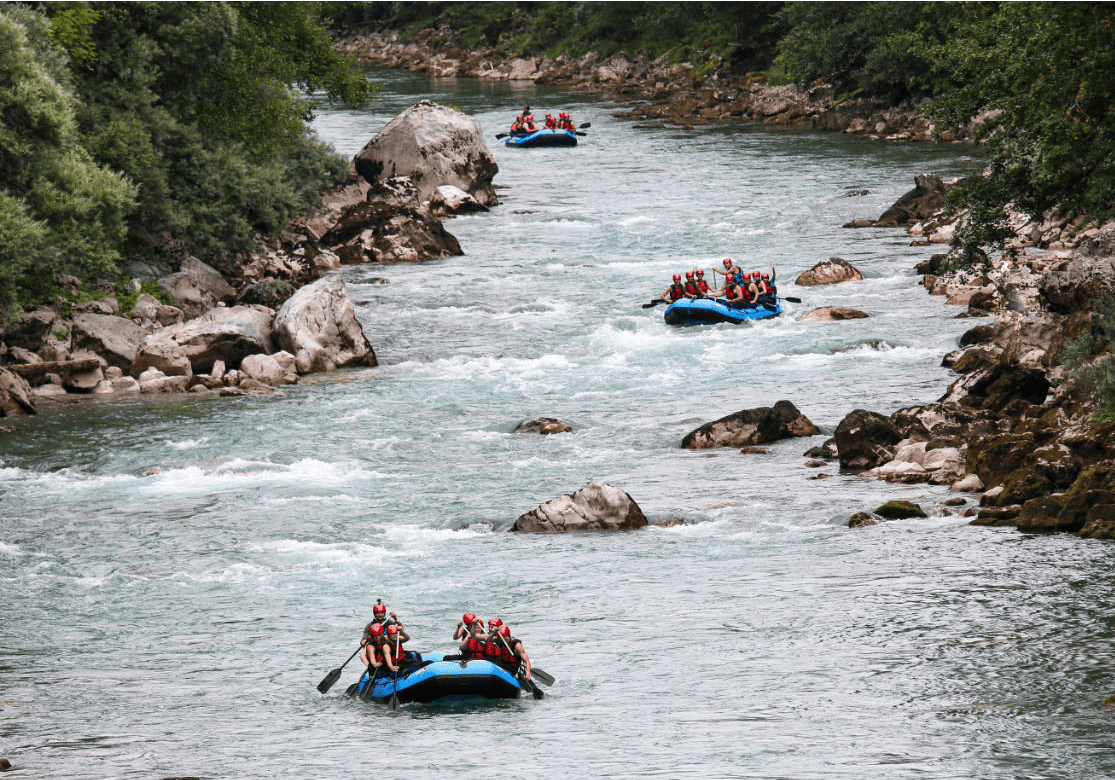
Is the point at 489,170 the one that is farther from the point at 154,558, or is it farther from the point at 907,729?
the point at 907,729

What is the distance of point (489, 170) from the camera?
55.0 meters

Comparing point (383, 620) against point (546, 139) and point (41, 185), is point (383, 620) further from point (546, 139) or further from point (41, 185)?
point (546, 139)

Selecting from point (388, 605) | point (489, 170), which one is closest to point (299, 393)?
point (388, 605)

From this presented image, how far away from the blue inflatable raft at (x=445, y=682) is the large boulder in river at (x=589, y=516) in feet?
18.1

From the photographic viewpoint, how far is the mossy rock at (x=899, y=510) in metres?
22.7

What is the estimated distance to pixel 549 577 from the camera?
21.4 m

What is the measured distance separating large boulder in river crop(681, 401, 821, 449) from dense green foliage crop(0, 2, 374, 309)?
587 inches

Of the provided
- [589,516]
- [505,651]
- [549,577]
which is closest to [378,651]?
[505,651]

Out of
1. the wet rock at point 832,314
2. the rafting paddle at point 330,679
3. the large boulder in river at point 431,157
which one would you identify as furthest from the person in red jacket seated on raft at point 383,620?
the large boulder in river at point 431,157

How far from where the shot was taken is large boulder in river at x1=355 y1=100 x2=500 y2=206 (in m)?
53.8

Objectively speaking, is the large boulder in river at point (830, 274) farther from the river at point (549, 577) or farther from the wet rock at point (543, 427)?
the wet rock at point (543, 427)

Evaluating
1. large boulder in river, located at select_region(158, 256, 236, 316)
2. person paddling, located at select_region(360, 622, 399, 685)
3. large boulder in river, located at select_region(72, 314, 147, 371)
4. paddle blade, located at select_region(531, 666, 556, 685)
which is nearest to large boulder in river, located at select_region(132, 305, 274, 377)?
large boulder in river, located at select_region(72, 314, 147, 371)

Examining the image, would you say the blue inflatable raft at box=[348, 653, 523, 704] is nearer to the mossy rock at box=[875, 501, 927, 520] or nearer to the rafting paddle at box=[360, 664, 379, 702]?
the rafting paddle at box=[360, 664, 379, 702]

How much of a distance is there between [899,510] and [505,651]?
25.7 ft
